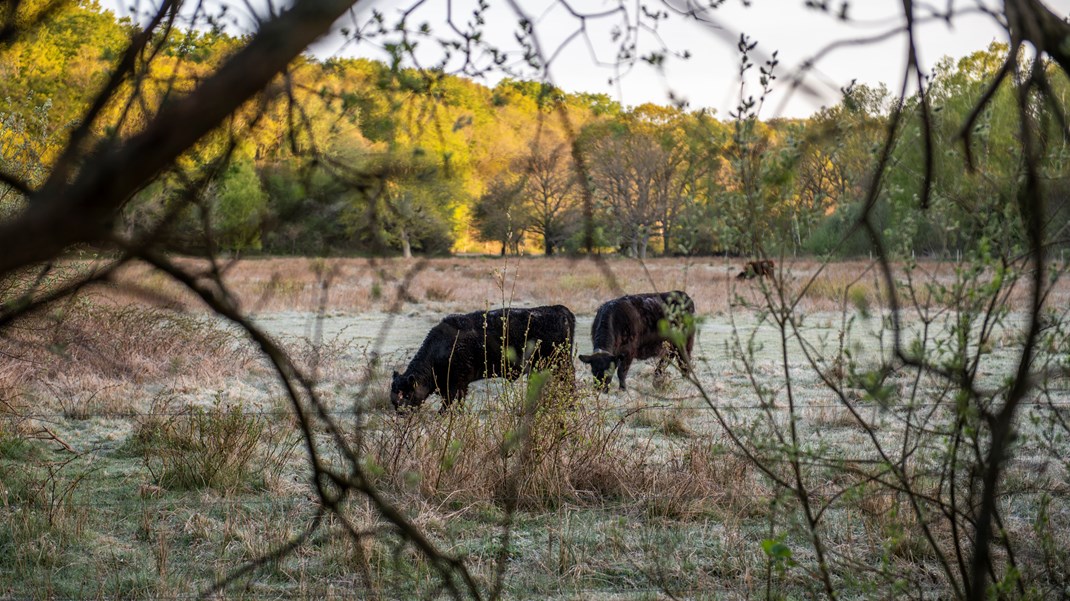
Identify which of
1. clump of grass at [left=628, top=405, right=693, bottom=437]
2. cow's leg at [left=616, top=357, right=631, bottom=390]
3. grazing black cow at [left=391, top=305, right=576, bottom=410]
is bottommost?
clump of grass at [left=628, top=405, right=693, bottom=437]

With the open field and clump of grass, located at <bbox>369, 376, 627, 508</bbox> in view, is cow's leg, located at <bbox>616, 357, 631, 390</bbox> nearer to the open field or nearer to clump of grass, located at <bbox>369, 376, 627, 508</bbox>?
the open field

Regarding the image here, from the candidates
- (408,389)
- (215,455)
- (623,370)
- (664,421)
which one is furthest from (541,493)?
(623,370)

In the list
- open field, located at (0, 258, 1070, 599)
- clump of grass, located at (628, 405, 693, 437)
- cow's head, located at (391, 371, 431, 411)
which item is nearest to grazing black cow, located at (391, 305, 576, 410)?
cow's head, located at (391, 371, 431, 411)

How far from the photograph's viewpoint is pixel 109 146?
883 mm

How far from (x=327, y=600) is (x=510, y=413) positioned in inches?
82.7

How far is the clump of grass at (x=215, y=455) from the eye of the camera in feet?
18.9

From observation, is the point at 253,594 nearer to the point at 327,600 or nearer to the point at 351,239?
the point at 327,600

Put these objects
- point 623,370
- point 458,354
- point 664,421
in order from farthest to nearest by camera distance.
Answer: point 623,370, point 458,354, point 664,421

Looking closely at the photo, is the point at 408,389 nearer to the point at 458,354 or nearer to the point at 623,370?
the point at 458,354

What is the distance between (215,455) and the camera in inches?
232

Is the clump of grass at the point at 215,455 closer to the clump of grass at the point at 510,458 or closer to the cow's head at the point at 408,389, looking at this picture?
the clump of grass at the point at 510,458

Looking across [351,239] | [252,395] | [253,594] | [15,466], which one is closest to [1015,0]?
[351,239]

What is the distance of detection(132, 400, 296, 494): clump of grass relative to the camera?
577 centimetres

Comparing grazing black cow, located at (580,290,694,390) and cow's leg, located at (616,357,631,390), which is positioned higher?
grazing black cow, located at (580,290,694,390)
